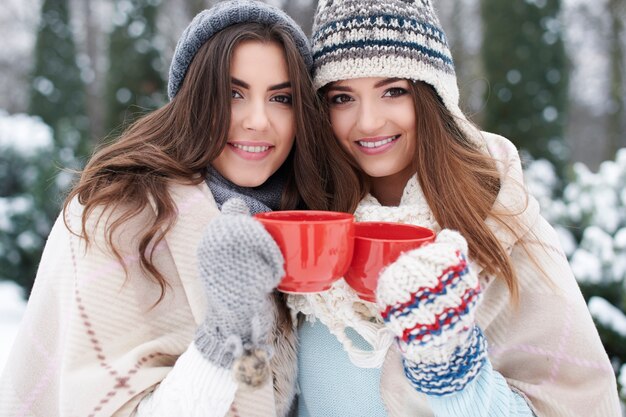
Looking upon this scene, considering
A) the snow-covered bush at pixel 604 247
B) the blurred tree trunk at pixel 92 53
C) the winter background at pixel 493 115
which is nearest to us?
the snow-covered bush at pixel 604 247

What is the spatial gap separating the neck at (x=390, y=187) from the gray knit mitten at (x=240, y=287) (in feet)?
3.18

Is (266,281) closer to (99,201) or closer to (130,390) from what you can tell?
(130,390)

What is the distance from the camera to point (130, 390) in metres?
1.30

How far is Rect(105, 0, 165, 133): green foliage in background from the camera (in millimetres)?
7379

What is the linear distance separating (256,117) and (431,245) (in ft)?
2.46

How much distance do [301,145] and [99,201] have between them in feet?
2.28

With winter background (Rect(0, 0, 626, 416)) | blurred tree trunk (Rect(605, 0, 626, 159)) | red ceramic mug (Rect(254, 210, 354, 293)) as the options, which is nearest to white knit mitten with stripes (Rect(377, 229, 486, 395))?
red ceramic mug (Rect(254, 210, 354, 293))

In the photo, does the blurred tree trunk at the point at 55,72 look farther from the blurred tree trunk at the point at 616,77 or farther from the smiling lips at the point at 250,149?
the blurred tree trunk at the point at 616,77

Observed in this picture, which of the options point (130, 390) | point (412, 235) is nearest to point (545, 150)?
point (412, 235)

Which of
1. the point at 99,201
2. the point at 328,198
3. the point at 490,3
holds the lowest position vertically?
the point at 328,198

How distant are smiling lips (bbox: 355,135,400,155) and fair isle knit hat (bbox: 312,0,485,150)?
22cm

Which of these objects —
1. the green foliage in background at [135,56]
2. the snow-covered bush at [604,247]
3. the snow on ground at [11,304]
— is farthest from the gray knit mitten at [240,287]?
the green foliage in background at [135,56]

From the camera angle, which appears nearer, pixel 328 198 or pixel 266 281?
pixel 266 281

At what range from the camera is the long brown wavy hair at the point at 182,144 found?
1502 millimetres
